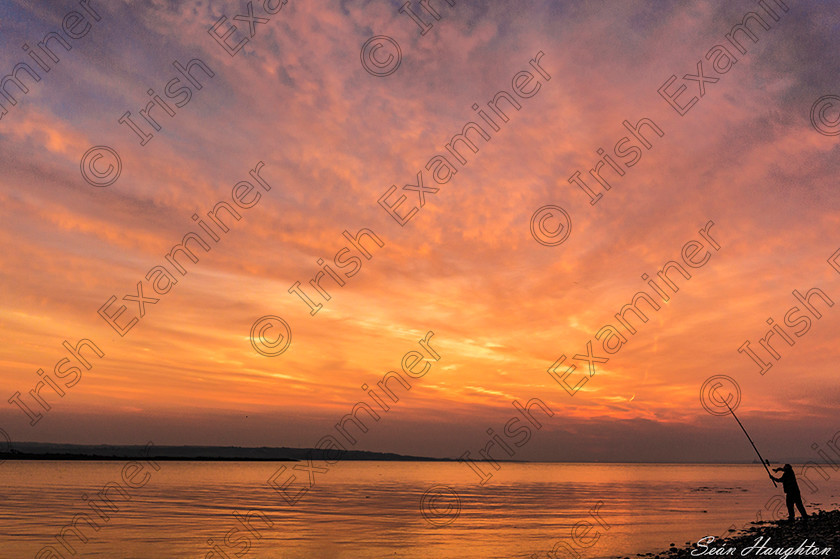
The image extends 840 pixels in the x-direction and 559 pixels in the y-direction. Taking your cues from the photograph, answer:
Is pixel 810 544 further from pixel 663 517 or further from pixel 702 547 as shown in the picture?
pixel 663 517

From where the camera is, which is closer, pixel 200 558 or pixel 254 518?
pixel 200 558

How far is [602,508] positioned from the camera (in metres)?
55.9

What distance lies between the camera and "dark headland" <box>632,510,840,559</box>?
78.4 feet

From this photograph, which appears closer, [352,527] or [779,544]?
[779,544]

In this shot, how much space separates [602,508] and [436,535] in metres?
25.6

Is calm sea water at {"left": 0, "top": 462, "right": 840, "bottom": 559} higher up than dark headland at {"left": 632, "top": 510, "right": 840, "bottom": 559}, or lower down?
lower down

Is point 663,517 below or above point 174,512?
above

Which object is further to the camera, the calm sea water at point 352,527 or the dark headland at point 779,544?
the calm sea water at point 352,527

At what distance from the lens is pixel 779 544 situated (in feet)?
87.7

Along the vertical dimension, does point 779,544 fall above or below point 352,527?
above

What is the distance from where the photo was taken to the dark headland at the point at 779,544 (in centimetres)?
2391

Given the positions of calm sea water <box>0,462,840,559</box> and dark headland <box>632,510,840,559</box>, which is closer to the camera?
dark headland <box>632,510,840,559</box>

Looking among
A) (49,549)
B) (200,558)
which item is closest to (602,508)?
(200,558)

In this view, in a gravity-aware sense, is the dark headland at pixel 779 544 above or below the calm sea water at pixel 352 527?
above
